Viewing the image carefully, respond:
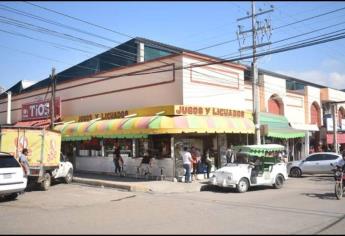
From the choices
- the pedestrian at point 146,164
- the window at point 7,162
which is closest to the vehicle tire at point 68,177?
the pedestrian at point 146,164

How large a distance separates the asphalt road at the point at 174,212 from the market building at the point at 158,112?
3.82 m

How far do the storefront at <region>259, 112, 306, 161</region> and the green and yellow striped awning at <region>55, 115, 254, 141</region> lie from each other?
2.67 metres

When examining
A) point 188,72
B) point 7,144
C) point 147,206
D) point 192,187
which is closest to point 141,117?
point 188,72

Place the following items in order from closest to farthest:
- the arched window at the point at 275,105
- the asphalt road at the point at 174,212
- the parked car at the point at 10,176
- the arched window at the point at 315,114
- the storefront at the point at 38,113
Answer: the asphalt road at the point at 174,212 < the parked car at the point at 10,176 < the storefront at the point at 38,113 < the arched window at the point at 275,105 < the arched window at the point at 315,114

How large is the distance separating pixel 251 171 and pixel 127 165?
7477 millimetres

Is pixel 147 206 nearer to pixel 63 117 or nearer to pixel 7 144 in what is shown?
pixel 7 144

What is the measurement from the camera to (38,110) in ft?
101

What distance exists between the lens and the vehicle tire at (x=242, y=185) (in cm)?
1720

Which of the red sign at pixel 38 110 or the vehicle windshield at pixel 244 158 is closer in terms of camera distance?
the vehicle windshield at pixel 244 158

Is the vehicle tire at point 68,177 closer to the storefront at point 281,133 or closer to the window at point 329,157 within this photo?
the storefront at point 281,133

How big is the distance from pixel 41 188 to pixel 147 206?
6.95 metres

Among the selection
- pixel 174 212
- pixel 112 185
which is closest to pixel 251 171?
pixel 112 185

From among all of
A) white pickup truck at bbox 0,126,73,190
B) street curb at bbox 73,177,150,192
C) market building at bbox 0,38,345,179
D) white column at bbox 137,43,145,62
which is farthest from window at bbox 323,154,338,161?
white column at bbox 137,43,145,62

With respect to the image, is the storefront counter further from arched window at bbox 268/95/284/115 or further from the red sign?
arched window at bbox 268/95/284/115
